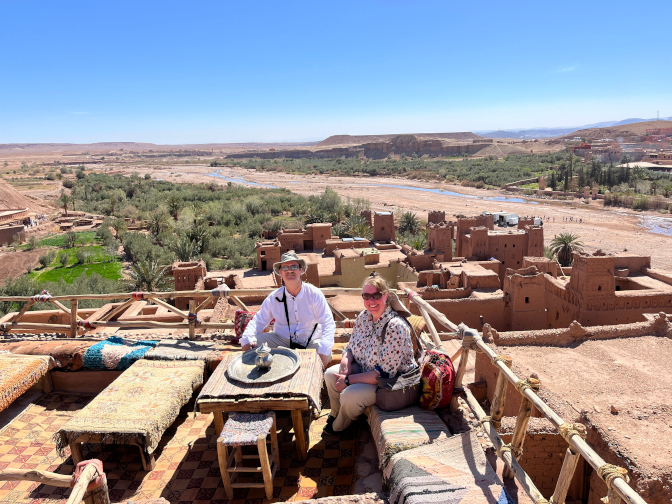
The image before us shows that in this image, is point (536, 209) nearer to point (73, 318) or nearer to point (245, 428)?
point (73, 318)

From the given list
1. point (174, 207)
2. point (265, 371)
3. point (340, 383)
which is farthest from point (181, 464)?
point (174, 207)

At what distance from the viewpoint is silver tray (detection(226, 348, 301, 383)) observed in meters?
3.49

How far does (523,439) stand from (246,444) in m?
1.78

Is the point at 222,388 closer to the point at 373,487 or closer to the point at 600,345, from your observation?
the point at 373,487

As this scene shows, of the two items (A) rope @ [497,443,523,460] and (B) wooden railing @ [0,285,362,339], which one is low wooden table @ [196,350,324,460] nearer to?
(A) rope @ [497,443,523,460]

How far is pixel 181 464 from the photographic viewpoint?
3709 millimetres

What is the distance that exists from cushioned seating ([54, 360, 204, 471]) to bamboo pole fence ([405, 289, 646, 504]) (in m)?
2.24

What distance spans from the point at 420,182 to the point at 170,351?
69.8 m

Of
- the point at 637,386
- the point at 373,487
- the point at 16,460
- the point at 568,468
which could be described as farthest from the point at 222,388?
the point at 637,386

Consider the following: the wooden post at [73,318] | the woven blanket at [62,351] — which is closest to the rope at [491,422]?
the woven blanket at [62,351]

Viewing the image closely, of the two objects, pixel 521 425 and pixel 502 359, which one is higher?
pixel 502 359

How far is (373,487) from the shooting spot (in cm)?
317

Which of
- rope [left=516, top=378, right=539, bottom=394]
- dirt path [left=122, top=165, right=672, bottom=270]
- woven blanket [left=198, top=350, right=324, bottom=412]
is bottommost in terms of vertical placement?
dirt path [left=122, top=165, right=672, bottom=270]

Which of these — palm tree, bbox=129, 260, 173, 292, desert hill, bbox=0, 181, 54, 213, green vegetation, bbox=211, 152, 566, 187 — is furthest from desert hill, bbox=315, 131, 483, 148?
palm tree, bbox=129, 260, 173, 292
